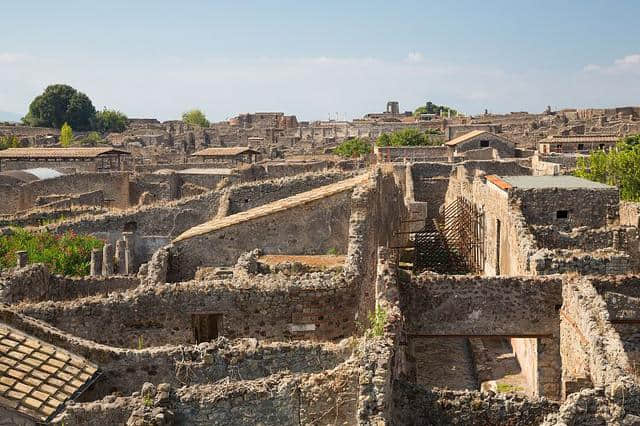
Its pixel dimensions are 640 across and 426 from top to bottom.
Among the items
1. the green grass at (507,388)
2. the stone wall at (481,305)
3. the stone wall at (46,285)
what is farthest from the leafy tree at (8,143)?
the stone wall at (481,305)

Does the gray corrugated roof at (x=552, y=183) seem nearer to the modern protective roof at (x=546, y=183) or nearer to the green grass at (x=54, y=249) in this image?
the modern protective roof at (x=546, y=183)

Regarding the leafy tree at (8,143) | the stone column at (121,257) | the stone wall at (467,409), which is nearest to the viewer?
the stone wall at (467,409)

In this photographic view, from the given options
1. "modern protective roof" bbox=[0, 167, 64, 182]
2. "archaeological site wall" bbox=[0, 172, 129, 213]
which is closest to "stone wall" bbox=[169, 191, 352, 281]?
"archaeological site wall" bbox=[0, 172, 129, 213]

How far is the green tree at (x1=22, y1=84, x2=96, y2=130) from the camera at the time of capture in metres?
116

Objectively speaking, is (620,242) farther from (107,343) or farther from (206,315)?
(107,343)

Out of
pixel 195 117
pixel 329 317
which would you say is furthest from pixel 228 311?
pixel 195 117

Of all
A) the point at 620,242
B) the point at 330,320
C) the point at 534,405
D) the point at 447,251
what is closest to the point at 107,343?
the point at 330,320

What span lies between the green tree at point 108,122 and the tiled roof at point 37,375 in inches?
4490

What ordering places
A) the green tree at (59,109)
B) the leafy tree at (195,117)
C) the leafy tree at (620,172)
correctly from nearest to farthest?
1. the leafy tree at (620,172)
2. the green tree at (59,109)
3. the leafy tree at (195,117)

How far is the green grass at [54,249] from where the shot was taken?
62.3 ft

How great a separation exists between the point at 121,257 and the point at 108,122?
347 feet

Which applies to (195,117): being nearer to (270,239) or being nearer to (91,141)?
(91,141)

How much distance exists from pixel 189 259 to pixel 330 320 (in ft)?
17.3

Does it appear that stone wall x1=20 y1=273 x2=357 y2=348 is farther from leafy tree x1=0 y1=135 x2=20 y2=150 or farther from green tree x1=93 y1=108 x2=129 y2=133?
green tree x1=93 y1=108 x2=129 y2=133
